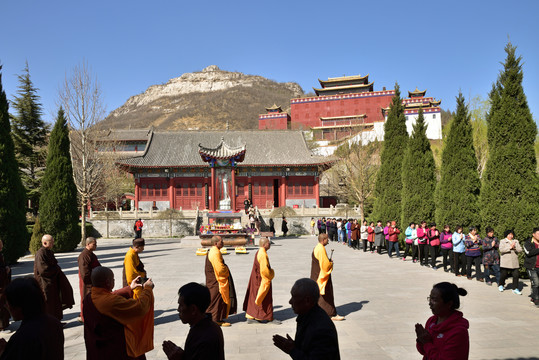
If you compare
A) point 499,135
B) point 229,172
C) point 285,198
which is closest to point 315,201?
point 285,198

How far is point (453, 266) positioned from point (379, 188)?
732cm

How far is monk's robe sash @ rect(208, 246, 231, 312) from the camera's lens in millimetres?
6730

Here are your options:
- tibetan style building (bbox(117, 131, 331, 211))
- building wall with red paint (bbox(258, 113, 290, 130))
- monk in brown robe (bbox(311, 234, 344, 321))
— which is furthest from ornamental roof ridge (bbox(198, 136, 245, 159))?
building wall with red paint (bbox(258, 113, 290, 130))

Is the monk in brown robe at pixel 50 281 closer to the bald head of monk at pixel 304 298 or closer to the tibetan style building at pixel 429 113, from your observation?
the bald head of monk at pixel 304 298

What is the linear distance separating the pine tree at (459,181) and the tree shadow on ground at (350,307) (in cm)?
691

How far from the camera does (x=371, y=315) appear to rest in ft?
24.1

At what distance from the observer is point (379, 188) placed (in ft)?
62.6

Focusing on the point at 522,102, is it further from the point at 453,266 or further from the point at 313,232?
the point at 313,232

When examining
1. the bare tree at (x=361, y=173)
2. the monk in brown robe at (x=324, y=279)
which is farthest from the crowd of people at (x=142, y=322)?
the bare tree at (x=361, y=173)

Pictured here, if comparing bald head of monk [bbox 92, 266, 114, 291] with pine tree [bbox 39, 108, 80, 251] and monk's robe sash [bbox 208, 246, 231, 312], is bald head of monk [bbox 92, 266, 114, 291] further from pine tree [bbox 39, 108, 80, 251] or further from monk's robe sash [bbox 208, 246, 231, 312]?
pine tree [bbox 39, 108, 80, 251]

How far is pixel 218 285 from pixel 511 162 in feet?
30.1

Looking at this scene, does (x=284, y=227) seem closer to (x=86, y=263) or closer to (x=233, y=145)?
(x=233, y=145)

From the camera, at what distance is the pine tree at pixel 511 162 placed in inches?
420

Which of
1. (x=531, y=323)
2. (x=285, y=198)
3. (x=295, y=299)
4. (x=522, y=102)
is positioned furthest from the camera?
(x=285, y=198)
